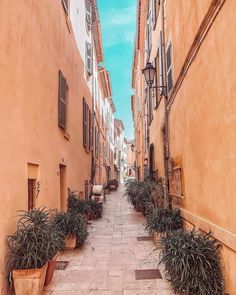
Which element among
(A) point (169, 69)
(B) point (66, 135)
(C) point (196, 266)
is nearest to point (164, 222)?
(C) point (196, 266)

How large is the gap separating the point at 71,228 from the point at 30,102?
3.04 metres

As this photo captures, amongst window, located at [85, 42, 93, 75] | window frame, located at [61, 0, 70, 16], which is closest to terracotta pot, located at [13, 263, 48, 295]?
window frame, located at [61, 0, 70, 16]

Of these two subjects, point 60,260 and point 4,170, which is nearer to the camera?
point 4,170

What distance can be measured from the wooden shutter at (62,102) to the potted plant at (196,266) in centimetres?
475

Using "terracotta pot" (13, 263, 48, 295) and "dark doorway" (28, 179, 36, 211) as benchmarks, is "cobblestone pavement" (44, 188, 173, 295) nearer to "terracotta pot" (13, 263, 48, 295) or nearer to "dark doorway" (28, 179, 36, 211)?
"terracotta pot" (13, 263, 48, 295)

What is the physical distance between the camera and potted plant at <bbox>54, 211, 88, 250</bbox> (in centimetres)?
680

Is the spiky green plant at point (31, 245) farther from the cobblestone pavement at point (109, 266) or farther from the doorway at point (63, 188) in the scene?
the doorway at point (63, 188)

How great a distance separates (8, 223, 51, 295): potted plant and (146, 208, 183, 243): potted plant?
3164mm

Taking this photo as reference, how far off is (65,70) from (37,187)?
4.29 metres

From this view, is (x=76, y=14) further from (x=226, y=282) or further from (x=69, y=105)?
(x=226, y=282)

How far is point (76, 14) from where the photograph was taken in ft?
37.0

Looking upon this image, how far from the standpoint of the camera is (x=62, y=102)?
834cm

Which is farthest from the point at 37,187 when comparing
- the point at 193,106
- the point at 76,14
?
the point at 76,14

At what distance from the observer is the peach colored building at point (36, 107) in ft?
14.0
